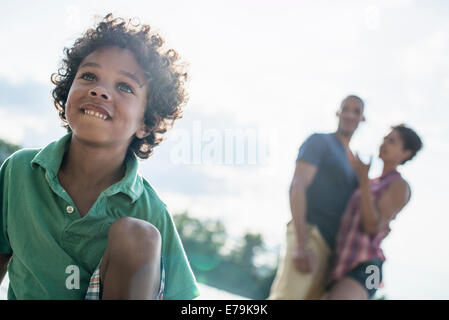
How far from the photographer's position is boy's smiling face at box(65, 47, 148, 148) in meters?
1.06

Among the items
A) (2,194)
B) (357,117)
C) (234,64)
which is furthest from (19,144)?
(357,117)

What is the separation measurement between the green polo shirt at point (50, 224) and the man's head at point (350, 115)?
53 centimetres

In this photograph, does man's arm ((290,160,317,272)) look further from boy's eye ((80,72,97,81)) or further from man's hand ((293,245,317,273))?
boy's eye ((80,72,97,81))

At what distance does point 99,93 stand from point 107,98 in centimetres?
2

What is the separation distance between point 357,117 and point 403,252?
14.3 inches

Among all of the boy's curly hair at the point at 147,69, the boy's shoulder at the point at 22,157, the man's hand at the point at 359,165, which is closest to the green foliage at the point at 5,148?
the boy's curly hair at the point at 147,69

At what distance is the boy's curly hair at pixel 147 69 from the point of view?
3.97 ft

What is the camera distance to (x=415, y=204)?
1.10 m

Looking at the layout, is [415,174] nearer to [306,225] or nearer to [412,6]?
[306,225]

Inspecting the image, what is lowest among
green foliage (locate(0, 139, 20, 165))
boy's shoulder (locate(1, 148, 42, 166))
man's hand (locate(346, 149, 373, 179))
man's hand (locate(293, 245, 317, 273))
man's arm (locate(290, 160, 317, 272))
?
man's hand (locate(293, 245, 317, 273))

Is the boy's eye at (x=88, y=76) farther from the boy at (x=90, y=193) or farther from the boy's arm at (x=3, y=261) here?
the boy's arm at (x=3, y=261)

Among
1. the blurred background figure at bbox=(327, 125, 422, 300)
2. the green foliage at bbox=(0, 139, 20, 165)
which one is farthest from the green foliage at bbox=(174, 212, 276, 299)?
the green foliage at bbox=(0, 139, 20, 165)

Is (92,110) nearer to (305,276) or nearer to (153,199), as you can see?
(153,199)

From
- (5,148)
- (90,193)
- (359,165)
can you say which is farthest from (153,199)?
(5,148)
